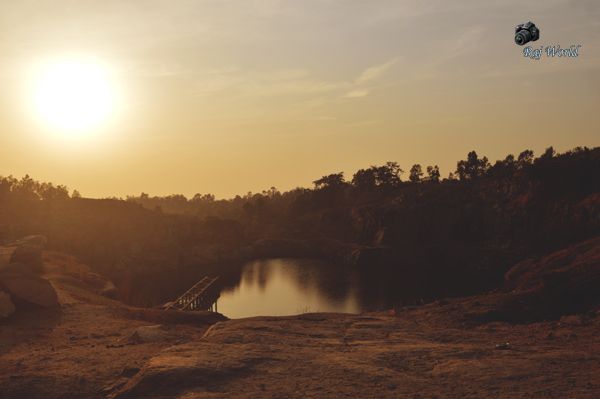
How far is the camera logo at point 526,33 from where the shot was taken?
33.2 m

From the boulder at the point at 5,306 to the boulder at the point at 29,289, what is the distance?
4.38 ft

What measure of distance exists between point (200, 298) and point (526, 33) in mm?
44060

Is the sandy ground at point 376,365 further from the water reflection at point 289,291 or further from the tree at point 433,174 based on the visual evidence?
the tree at point 433,174

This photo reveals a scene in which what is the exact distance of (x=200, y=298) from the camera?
6300 cm

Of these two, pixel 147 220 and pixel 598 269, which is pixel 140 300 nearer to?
pixel 598 269

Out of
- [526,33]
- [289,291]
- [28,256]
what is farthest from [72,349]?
[289,291]

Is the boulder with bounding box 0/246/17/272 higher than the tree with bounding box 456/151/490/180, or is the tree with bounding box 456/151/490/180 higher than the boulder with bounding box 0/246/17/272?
the tree with bounding box 456/151/490/180

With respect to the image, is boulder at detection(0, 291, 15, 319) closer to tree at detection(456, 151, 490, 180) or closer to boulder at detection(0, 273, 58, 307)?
boulder at detection(0, 273, 58, 307)

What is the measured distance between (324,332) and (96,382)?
8706mm

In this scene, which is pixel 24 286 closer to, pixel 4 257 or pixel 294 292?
pixel 4 257

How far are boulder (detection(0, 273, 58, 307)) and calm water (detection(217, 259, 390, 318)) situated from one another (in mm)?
28055

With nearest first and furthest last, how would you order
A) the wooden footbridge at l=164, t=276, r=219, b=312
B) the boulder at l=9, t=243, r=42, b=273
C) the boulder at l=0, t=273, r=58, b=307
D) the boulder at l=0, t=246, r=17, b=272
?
the boulder at l=0, t=273, r=58, b=307
the boulder at l=0, t=246, r=17, b=272
the boulder at l=9, t=243, r=42, b=273
the wooden footbridge at l=164, t=276, r=219, b=312

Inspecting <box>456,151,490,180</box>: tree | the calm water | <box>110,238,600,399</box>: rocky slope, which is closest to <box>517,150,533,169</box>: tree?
<box>456,151,490,180</box>: tree

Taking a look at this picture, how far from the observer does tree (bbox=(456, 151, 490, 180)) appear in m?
142
